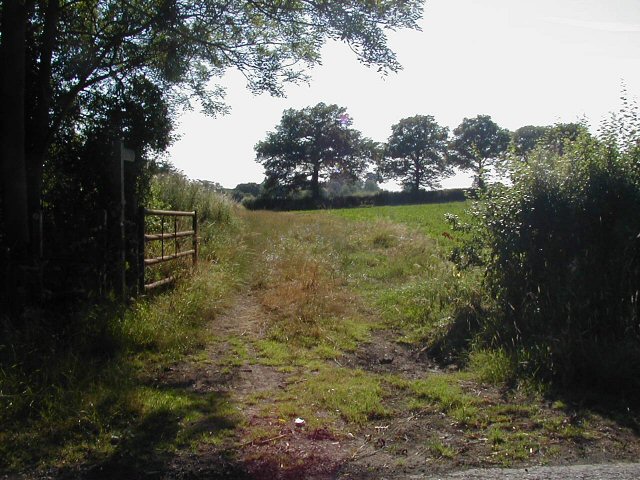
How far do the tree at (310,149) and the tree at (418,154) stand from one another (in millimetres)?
13322

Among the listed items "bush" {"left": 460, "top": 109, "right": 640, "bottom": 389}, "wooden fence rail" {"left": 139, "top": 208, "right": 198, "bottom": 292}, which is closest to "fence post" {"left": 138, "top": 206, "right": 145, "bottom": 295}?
"wooden fence rail" {"left": 139, "top": 208, "right": 198, "bottom": 292}

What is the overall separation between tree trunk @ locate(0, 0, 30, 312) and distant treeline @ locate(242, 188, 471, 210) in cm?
5042

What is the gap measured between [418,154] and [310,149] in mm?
21924

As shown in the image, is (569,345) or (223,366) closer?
(569,345)

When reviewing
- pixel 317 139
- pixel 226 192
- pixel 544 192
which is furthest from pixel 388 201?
pixel 544 192

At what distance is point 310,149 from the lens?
67938 mm

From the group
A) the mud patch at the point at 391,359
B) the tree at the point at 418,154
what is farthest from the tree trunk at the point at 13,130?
the tree at the point at 418,154

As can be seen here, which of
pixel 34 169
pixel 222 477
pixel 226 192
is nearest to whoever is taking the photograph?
pixel 222 477

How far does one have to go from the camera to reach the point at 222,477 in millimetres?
3566

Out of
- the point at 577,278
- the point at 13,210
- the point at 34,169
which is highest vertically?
the point at 34,169

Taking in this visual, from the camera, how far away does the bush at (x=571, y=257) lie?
18.1 feet

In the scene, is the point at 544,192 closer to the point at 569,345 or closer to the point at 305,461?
the point at 569,345

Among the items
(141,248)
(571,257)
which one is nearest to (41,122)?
(141,248)

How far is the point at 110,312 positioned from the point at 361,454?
3818 mm
